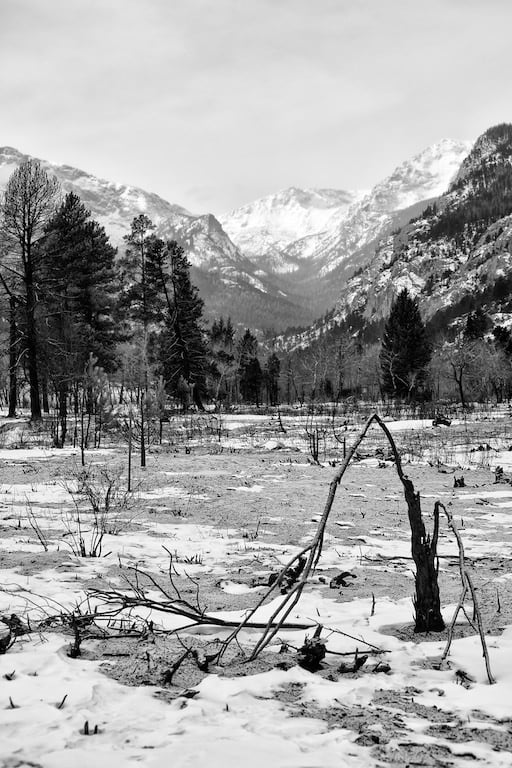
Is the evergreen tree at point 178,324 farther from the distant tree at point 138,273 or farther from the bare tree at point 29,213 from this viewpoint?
the bare tree at point 29,213

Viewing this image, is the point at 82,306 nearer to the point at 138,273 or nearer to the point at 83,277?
the point at 83,277

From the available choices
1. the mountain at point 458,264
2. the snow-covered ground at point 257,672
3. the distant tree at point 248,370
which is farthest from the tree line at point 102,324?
the mountain at point 458,264

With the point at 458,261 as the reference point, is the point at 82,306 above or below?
below

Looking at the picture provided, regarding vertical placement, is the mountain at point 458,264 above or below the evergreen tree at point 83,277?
above

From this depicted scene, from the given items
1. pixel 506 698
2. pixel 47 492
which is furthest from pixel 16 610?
pixel 47 492

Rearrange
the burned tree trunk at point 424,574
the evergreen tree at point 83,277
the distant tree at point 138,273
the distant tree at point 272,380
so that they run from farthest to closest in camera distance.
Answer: the distant tree at point 272,380 < the distant tree at point 138,273 < the evergreen tree at point 83,277 < the burned tree trunk at point 424,574

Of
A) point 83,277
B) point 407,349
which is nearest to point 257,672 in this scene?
point 83,277

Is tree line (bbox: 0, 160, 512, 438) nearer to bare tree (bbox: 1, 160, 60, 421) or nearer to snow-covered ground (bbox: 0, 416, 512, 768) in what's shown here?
bare tree (bbox: 1, 160, 60, 421)

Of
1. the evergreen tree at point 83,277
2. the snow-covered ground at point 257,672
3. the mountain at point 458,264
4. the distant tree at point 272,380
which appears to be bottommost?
the snow-covered ground at point 257,672

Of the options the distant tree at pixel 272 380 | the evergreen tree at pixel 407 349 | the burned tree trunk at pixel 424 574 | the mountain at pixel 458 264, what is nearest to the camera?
the burned tree trunk at pixel 424 574

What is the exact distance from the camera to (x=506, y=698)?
225cm

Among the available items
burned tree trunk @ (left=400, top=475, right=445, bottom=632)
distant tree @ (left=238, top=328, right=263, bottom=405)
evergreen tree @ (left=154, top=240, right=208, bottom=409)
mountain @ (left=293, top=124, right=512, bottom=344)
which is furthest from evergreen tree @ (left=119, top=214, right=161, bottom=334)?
mountain @ (left=293, top=124, right=512, bottom=344)

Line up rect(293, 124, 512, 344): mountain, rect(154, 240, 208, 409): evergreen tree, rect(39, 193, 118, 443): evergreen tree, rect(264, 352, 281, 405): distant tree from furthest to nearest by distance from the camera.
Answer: rect(293, 124, 512, 344): mountain < rect(264, 352, 281, 405): distant tree < rect(154, 240, 208, 409): evergreen tree < rect(39, 193, 118, 443): evergreen tree

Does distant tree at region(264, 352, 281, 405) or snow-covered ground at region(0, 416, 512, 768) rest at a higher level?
distant tree at region(264, 352, 281, 405)
